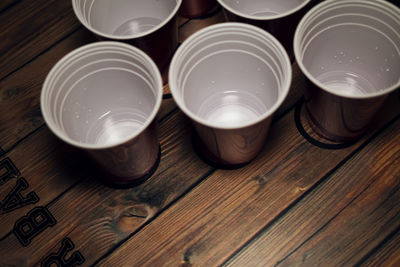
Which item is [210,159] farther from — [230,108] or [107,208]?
[107,208]

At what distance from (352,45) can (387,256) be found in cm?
47

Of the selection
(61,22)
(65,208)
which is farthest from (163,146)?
(61,22)

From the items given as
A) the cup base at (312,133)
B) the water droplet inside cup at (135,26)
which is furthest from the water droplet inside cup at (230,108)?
the water droplet inside cup at (135,26)

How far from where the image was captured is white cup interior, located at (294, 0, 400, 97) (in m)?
0.84

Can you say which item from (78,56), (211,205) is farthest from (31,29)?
(211,205)

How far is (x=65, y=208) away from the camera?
92 centimetres

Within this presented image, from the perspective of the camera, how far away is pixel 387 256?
0.82 m

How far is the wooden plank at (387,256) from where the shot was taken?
816 mm

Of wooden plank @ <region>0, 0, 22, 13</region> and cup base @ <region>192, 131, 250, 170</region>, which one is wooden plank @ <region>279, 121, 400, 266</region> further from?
wooden plank @ <region>0, 0, 22, 13</region>

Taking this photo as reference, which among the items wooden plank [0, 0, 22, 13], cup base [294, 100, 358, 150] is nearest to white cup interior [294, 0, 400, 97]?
cup base [294, 100, 358, 150]

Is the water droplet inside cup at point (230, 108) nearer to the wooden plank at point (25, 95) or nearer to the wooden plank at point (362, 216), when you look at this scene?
the wooden plank at point (362, 216)

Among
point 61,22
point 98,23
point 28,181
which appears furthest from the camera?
point 61,22

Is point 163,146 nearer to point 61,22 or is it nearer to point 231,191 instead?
point 231,191

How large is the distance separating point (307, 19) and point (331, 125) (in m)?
0.23
